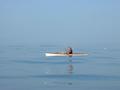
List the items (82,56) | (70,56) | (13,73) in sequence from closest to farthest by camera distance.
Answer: (13,73) → (70,56) → (82,56)

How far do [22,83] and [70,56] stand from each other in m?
29.5

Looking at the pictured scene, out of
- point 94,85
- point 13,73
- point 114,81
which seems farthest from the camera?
point 13,73

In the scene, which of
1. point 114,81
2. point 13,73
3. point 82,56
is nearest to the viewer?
point 114,81

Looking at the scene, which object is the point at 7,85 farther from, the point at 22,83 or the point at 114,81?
the point at 114,81

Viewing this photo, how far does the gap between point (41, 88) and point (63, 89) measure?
1.73 meters

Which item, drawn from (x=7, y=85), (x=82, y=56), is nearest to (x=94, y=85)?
(x=7, y=85)

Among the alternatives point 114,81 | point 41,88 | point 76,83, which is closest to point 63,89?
point 41,88

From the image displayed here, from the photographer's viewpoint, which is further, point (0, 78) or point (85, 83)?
point (0, 78)

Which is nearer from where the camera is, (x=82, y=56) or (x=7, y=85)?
(x=7, y=85)

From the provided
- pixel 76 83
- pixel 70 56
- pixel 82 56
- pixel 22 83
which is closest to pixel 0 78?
pixel 22 83

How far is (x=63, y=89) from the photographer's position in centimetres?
3128

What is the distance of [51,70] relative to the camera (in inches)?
1825

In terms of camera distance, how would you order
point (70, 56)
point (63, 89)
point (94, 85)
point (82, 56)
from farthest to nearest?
1. point (82, 56)
2. point (70, 56)
3. point (94, 85)
4. point (63, 89)

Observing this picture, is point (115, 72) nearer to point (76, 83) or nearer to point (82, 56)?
point (76, 83)
